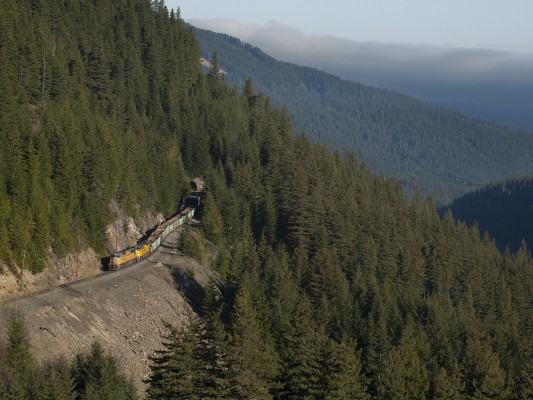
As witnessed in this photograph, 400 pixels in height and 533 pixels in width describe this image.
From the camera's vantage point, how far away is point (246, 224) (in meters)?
91.2

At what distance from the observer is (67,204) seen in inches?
2616

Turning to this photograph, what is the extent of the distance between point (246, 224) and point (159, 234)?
50.6 feet

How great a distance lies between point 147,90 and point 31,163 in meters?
56.3

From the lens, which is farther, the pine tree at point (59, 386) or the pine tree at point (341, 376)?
the pine tree at point (341, 376)

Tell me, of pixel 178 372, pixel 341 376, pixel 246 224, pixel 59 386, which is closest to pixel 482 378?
pixel 341 376

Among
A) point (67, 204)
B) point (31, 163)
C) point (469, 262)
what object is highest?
point (31, 163)

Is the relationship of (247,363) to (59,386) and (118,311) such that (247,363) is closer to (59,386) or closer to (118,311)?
(59,386)

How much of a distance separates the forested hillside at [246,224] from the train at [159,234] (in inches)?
102

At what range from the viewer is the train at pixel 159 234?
225ft

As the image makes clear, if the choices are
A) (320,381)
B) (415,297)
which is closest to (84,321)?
(320,381)

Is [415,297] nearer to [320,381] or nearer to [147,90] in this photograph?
[320,381]

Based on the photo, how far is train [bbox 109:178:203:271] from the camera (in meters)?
68.6

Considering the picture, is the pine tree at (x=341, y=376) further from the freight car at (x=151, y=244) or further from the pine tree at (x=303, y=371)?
the freight car at (x=151, y=244)

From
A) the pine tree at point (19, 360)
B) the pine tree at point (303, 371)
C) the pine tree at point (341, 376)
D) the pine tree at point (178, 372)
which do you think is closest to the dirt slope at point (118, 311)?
the pine tree at point (19, 360)
